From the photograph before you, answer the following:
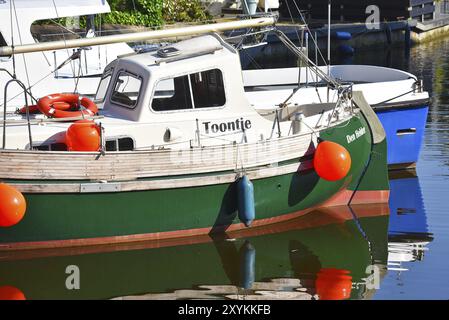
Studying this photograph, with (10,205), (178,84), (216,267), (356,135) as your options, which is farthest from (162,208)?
(356,135)

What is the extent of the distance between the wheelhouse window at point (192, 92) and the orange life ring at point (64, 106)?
945 millimetres

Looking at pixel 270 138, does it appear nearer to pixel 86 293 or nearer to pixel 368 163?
pixel 368 163

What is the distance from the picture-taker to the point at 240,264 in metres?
15.7

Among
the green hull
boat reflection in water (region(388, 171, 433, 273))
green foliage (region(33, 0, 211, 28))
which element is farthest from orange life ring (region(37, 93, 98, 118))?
green foliage (region(33, 0, 211, 28))

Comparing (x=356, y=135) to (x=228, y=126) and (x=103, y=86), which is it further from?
(x=103, y=86)

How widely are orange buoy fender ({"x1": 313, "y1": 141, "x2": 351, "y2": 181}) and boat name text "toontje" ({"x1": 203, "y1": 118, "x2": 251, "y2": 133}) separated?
1153 millimetres

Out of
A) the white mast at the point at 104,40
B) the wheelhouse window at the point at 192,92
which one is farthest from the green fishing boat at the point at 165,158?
the white mast at the point at 104,40

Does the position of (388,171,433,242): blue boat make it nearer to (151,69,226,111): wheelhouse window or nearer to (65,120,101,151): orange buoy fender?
(151,69,226,111): wheelhouse window

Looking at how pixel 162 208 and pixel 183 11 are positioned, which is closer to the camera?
pixel 162 208

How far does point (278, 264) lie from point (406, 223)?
10.1 ft

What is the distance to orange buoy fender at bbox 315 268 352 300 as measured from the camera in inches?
566

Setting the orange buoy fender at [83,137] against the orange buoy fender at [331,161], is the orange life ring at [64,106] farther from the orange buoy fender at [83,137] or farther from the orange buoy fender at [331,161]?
the orange buoy fender at [331,161]

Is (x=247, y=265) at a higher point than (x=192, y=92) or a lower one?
lower

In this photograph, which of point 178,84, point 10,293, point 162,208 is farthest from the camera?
point 178,84
